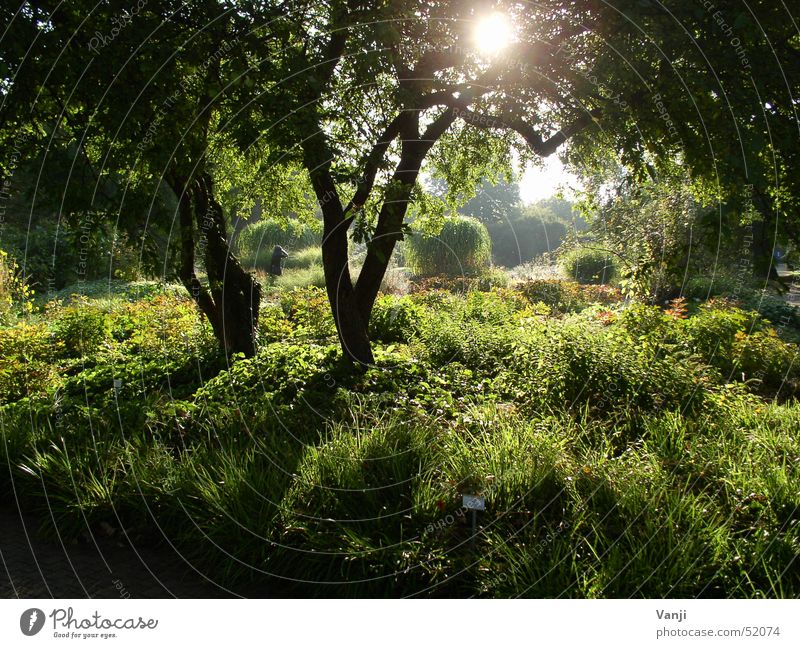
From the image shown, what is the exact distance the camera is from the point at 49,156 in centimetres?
459

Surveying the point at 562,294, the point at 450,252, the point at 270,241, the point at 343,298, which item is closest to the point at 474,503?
the point at 343,298

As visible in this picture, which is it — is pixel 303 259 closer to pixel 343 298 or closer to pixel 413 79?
pixel 343 298

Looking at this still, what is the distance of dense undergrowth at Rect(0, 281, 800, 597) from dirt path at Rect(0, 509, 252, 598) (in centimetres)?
13

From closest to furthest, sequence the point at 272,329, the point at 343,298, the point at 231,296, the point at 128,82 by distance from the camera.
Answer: the point at 128,82 → the point at 343,298 → the point at 231,296 → the point at 272,329

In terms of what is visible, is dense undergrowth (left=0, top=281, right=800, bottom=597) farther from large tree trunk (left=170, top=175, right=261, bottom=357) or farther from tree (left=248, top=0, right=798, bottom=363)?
tree (left=248, top=0, right=798, bottom=363)

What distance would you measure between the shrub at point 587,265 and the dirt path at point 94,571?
1830 cm

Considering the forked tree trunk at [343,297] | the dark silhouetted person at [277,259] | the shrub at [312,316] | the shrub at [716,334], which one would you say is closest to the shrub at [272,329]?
the shrub at [312,316]

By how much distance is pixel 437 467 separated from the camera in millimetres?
4367

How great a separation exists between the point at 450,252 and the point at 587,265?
504 centimetres

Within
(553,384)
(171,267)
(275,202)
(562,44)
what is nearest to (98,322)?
(275,202)

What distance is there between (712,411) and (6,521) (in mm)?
6230

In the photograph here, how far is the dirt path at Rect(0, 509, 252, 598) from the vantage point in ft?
12.1

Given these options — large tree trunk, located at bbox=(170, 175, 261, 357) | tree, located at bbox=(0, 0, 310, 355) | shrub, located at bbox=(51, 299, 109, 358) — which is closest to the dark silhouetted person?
shrub, located at bbox=(51, 299, 109, 358)

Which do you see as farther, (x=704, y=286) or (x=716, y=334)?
(x=704, y=286)
